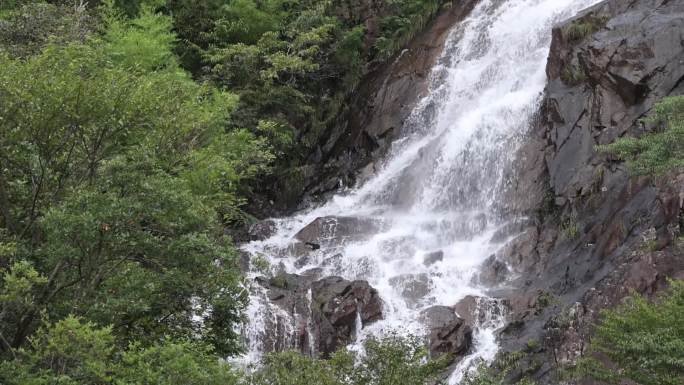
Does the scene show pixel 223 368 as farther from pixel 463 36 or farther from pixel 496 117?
Answer: pixel 463 36

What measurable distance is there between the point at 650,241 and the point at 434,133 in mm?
10876

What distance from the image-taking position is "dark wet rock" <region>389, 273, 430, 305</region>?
19.8m

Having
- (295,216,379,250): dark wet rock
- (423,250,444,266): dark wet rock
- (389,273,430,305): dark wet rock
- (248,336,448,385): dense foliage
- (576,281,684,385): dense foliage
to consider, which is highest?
(248,336,448,385): dense foliage

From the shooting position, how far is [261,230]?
24.6 metres

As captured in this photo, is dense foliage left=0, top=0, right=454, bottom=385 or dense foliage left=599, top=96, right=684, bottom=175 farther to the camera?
dense foliage left=599, top=96, right=684, bottom=175

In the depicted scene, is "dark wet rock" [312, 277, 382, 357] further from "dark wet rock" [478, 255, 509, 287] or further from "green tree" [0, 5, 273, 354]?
"green tree" [0, 5, 273, 354]

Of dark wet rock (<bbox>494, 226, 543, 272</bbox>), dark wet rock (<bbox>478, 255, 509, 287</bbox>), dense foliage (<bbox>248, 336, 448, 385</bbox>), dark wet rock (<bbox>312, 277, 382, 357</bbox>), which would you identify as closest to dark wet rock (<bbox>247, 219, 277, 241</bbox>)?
dark wet rock (<bbox>312, 277, 382, 357</bbox>)

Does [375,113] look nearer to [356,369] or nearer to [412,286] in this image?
[412,286]

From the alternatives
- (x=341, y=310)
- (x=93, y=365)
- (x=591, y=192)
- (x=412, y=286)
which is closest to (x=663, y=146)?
(x=591, y=192)

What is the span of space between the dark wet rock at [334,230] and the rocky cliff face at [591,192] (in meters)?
4.19

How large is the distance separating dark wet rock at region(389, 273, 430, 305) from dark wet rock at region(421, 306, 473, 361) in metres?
1.07

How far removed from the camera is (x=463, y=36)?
96.8 feet

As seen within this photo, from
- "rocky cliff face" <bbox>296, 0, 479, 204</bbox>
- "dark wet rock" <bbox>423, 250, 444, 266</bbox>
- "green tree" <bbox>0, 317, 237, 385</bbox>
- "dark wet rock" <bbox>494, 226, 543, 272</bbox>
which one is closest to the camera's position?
"green tree" <bbox>0, 317, 237, 385</bbox>

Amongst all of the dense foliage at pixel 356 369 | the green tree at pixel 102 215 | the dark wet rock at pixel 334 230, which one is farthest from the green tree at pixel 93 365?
the dark wet rock at pixel 334 230
